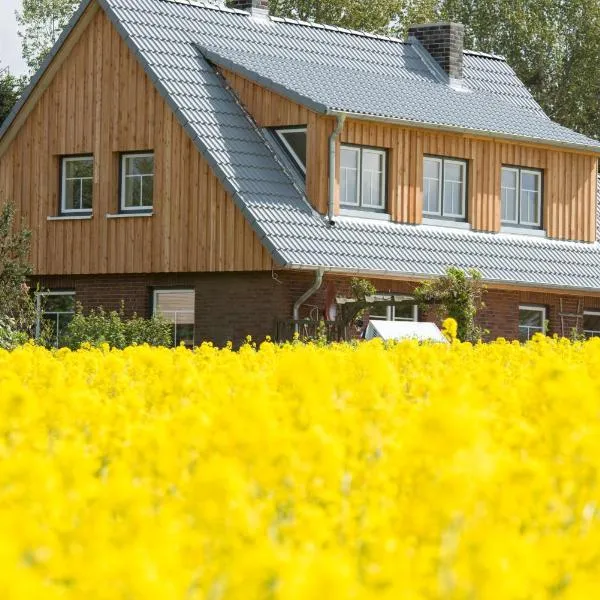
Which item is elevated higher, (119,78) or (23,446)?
(119,78)

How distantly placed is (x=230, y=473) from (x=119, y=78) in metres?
27.5

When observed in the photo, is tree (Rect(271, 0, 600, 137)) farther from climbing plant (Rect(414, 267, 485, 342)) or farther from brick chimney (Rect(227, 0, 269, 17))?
climbing plant (Rect(414, 267, 485, 342))

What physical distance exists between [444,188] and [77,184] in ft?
21.5

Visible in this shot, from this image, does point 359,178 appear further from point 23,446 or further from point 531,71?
point 531,71

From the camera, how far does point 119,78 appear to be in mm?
32094

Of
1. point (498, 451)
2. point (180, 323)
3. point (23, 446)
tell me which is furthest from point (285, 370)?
point (180, 323)

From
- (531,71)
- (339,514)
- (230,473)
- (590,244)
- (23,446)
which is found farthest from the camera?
(531,71)

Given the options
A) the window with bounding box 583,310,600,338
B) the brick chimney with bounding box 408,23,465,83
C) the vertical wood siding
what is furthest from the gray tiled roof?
the brick chimney with bounding box 408,23,465,83

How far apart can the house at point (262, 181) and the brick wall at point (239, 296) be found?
0.04 meters

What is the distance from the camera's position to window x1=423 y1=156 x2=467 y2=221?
32.8 m

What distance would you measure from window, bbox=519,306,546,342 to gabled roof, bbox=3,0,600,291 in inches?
36.7

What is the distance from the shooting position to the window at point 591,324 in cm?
3538

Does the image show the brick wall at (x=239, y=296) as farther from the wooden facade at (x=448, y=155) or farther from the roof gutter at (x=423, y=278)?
the wooden facade at (x=448, y=155)

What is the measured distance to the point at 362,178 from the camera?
31578 mm
